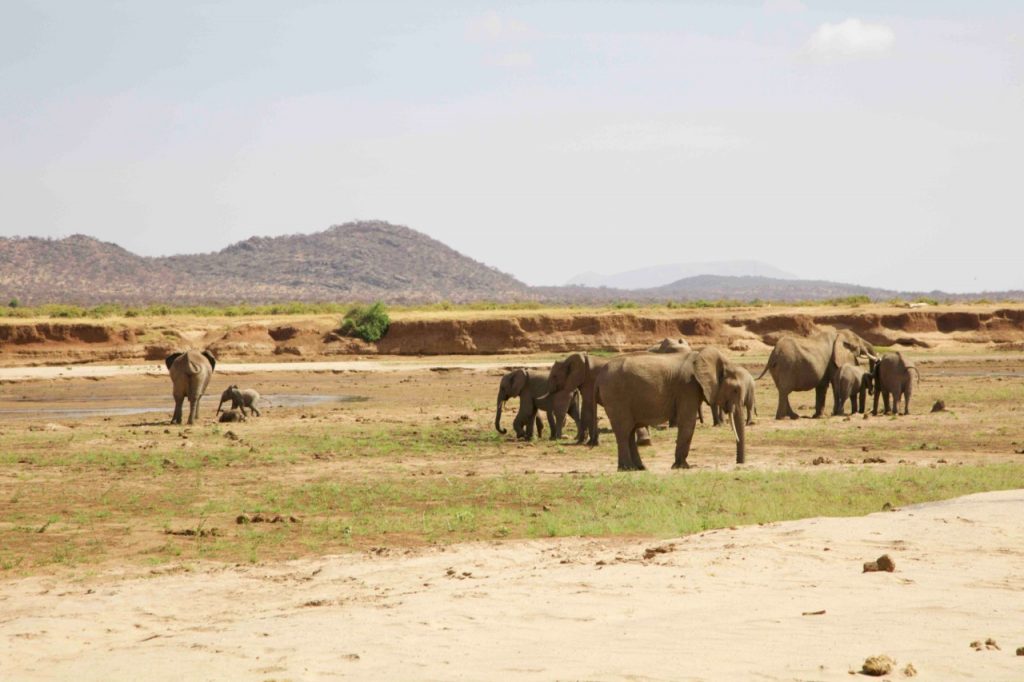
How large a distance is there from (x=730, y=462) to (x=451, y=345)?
1532 inches

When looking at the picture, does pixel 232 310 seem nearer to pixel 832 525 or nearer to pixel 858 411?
pixel 858 411

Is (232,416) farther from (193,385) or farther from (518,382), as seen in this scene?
(518,382)

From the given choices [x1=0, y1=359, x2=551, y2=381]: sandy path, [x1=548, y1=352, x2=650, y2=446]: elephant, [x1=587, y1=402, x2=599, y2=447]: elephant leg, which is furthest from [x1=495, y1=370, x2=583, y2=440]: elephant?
[x1=0, y1=359, x2=551, y2=381]: sandy path

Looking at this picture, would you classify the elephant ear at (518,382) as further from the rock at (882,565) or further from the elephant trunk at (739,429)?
the rock at (882,565)

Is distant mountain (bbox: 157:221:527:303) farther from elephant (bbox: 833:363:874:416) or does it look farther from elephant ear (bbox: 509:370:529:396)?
elephant ear (bbox: 509:370:529:396)

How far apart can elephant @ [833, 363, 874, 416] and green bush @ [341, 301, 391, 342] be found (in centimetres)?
3288

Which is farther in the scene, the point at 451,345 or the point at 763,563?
the point at 451,345

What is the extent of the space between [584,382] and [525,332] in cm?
3621

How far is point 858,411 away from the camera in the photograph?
2938 centimetres

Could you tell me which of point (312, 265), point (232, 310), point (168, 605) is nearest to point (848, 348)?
point (168, 605)

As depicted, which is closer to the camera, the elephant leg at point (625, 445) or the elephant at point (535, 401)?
the elephant leg at point (625, 445)

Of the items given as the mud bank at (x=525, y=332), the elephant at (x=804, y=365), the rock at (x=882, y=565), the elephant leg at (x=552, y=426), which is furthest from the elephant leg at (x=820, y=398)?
the mud bank at (x=525, y=332)

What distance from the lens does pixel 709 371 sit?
18516mm

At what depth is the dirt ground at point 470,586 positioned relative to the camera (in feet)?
26.0
